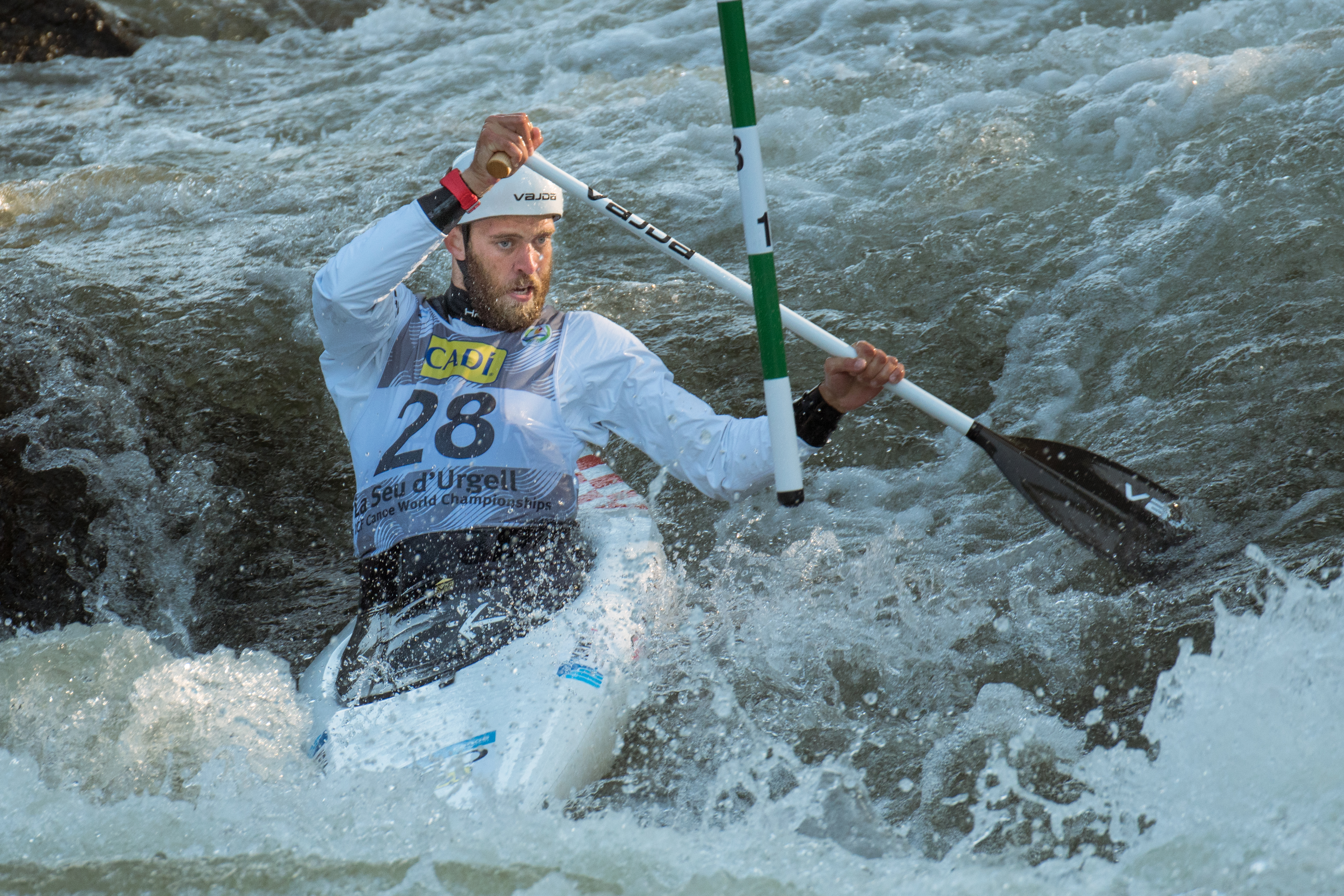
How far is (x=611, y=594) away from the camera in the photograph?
9.87 ft

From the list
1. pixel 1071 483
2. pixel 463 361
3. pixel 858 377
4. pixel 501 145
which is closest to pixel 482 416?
pixel 463 361

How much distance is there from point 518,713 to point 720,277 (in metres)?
1.36

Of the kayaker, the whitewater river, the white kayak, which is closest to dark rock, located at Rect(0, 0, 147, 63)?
the whitewater river

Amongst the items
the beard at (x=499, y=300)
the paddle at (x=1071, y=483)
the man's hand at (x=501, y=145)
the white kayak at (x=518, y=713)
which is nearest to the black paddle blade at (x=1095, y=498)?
the paddle at (x=1071, y=483)

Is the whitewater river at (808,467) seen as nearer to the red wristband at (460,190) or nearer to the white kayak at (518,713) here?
the white kayak at (518,713)

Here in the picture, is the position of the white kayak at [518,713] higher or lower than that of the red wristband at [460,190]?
lower

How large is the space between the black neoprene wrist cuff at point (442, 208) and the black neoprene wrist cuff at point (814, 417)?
3.32 ft

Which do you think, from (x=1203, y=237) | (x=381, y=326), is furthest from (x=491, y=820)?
(x=1203, y=237)

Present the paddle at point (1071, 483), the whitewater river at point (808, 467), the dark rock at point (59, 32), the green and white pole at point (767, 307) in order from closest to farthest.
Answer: the whitewater river at point (808, 467)
the green and white pole at point (767, 307)
the paddle at point (1071, 483)
the dark rock at point (59, 32)

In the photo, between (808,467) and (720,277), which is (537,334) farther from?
(808,467)

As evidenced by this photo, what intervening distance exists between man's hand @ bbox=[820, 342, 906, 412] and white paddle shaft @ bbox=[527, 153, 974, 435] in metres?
0.07

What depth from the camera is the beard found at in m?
3.26

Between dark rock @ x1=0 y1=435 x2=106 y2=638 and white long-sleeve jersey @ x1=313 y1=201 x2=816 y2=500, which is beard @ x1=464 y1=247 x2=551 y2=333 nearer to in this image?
white long-sleeve jersey @ x1=313 y1=201 x2=816 y2=500

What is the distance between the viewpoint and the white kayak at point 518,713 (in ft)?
8.27
